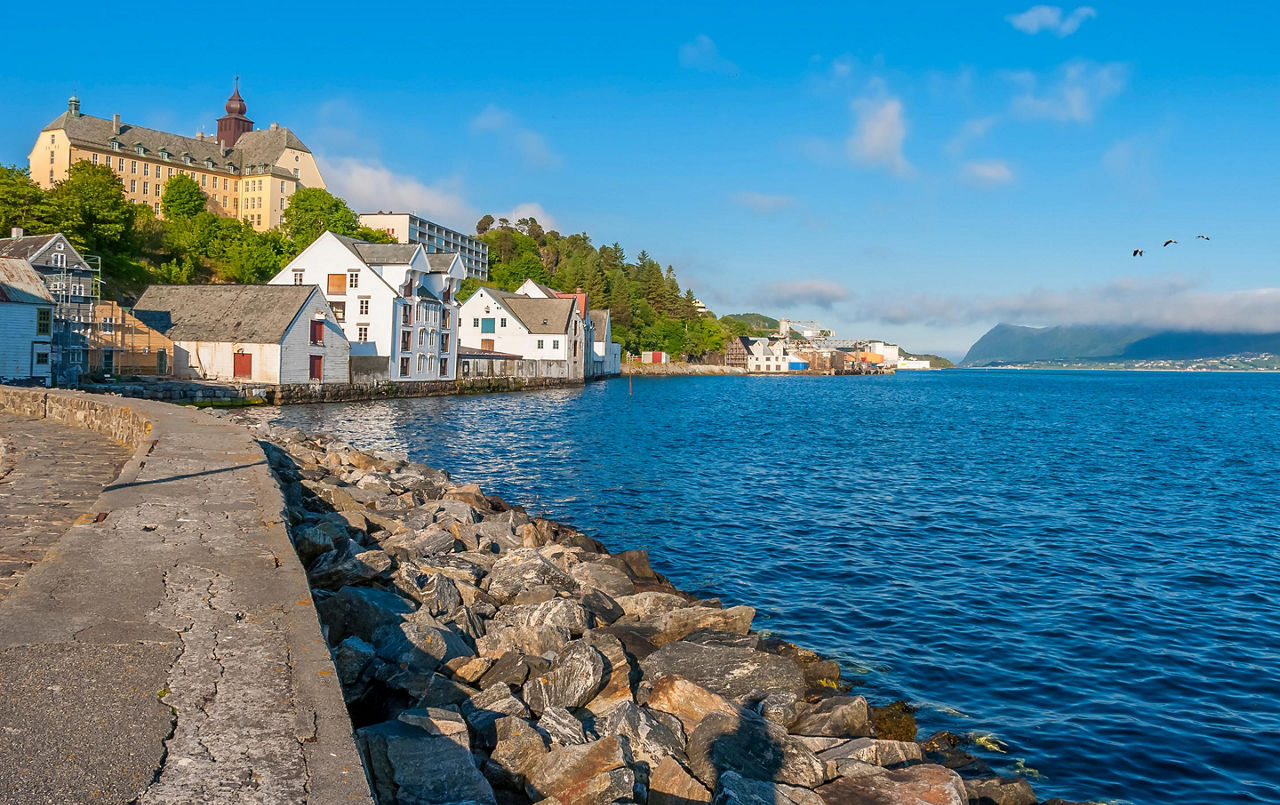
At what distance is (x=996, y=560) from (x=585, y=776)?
15628 mm

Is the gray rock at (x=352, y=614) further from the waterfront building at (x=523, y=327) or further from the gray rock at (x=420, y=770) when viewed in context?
the waterfront building at (x=523, y=327)

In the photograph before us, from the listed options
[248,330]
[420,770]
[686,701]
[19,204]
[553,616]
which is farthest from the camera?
[19,204]

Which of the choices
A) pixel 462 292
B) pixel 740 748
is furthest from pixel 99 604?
pixel 462 292

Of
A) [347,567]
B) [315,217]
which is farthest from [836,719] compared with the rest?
[315,217]

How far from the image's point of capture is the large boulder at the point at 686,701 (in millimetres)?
9438

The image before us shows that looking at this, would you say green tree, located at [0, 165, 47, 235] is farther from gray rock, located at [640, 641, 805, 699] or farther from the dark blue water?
gray rock, located at [640, 641, 805, 699]

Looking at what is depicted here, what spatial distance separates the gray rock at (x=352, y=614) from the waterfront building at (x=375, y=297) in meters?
53.1

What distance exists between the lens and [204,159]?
407ft

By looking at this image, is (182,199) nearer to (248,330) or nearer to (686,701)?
(248,330)

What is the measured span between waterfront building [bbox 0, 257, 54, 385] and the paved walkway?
21210mm

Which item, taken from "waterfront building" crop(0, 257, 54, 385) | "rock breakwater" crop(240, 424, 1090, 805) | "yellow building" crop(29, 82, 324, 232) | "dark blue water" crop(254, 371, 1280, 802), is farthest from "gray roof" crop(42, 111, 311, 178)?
"rock breakwater" crop(240, 424, 1090, 805)

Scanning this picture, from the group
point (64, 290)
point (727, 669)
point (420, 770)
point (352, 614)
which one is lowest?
point (727, 669)

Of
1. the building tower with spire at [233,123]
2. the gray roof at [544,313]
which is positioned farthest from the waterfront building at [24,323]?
the building tower with spire at [233,123]

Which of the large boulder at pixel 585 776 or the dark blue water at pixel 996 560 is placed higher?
the large boulder at pixel 585 776
